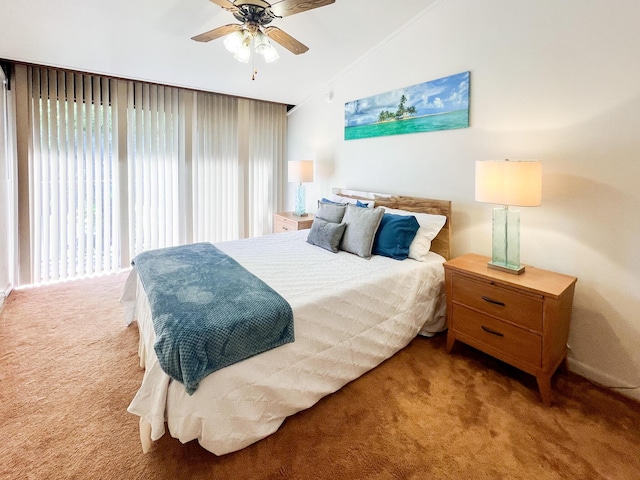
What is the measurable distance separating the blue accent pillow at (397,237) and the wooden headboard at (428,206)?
0.28 m

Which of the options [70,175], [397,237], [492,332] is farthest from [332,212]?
[70,175]

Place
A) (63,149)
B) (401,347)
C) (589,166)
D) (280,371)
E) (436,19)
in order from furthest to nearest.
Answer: (63,149) → (436,19) → (401,347) → (589,166) → (280,371)

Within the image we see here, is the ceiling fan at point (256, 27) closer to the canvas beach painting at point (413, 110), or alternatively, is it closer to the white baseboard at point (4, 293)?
the canvas beach painting at point (413, 110)

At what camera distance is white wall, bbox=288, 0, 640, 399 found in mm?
1890

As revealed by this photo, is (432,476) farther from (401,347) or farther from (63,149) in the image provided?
(63,149)

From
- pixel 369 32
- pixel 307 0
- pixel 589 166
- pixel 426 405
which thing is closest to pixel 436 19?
pixel 369 32

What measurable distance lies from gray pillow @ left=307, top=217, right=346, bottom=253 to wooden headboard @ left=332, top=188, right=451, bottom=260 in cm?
70

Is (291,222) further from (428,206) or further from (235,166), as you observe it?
(428,206)

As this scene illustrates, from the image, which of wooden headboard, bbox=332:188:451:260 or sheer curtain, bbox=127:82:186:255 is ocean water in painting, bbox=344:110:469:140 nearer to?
wooden headboard, bbox=332:188:451:260

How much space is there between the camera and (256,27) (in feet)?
6.94

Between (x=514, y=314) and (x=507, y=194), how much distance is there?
73 centimetres

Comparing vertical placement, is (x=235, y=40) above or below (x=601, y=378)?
→ above

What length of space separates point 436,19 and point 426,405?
2983mm

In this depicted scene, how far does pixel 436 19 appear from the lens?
2.74 meters
